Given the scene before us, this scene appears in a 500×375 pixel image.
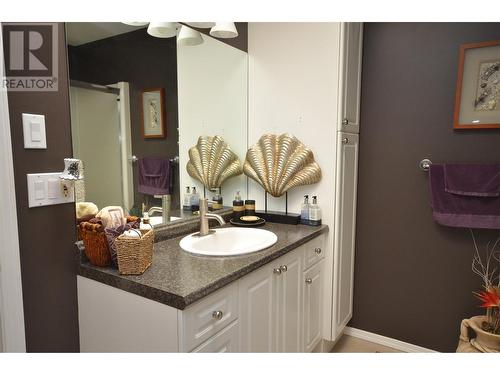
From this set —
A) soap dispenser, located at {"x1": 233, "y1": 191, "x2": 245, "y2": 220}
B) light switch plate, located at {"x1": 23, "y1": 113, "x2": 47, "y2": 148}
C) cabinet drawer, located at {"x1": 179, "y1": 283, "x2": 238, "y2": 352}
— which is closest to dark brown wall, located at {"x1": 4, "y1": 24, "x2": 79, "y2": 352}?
light switch plate, located at {"x1": 23, "y1": 113, "x2": 47, "y2": 148}

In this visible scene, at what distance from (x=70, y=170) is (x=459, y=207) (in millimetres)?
1974

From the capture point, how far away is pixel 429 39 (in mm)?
2033

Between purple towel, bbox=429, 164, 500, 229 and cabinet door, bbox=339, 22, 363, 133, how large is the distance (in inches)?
22.0

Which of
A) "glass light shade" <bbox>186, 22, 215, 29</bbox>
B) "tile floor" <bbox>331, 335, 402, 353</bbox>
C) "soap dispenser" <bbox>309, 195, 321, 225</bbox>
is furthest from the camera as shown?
"tile floor" <bbox>331, 335, 402, 353</bbox>

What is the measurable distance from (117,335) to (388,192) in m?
1.77

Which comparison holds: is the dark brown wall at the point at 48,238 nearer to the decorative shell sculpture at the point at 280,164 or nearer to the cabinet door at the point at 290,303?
the cabinet door at the point at 290,303

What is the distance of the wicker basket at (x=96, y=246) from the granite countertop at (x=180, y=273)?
0.10 feet

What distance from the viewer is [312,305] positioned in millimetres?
1967

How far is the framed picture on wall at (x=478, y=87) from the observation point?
6.16 feet

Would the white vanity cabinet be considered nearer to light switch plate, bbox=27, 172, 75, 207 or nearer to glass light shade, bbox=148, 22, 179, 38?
light switch plate, bbox=27, 172, 75, 207

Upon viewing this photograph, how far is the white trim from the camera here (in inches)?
41.6
